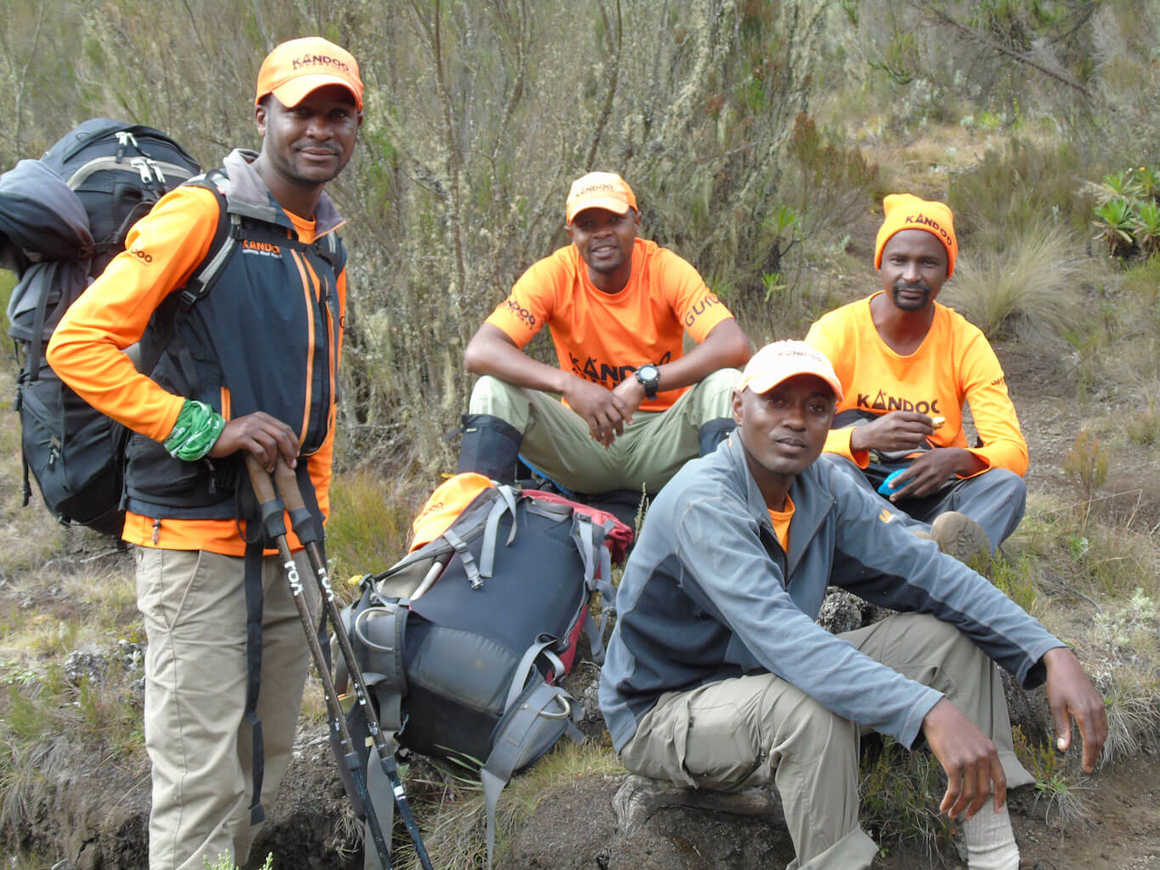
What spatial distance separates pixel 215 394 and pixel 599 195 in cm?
216

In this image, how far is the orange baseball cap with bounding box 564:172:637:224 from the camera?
427 centimetres

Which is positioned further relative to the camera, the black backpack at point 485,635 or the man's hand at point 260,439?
the black backpack at point 485,635

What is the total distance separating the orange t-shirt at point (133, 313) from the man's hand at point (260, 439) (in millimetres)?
129

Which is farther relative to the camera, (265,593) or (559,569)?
(559,569)

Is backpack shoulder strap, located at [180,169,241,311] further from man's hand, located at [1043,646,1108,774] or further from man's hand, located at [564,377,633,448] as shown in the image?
man's hand, located at [1043,646,1108,774]

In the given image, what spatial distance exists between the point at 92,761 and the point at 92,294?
235 cm

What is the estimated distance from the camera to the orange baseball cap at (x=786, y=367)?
8.49 ft

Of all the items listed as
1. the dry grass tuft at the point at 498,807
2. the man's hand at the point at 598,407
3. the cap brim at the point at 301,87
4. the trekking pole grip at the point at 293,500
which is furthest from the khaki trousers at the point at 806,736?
the cap brim at the point at 301,87

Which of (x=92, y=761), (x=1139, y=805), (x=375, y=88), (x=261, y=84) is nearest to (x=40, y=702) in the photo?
(x=92, y=761)

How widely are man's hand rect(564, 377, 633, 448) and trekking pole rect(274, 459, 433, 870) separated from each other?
1431mm

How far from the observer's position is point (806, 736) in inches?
92.2

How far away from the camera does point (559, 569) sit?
3.61 meters

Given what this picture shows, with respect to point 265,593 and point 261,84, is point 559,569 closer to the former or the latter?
point 265,593

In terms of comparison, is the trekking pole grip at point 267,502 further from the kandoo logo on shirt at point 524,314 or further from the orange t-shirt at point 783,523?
the kandoo logo on shirt at point 524,314
